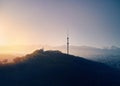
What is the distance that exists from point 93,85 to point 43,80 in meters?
38.6

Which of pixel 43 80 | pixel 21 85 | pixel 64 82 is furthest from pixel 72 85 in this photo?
pixel 21 85

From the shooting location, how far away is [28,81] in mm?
190375

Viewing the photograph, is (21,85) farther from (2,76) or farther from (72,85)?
(72,85)

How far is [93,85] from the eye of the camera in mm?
199000

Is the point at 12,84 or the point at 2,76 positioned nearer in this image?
the point at 12,84

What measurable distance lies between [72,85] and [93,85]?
17352 mm

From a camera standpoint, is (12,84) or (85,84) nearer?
(12,84)

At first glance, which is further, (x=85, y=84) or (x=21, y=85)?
(x=85, y=84)

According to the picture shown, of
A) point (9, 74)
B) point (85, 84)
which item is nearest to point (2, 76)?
point (9, 74)

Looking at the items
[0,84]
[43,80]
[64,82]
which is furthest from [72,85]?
[0,84]

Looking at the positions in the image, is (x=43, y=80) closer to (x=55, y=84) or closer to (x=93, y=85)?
(x=55, y=84)

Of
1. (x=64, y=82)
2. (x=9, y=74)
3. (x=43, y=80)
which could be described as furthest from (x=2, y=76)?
(x=64, y=82)

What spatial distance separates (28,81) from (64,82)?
2778cm

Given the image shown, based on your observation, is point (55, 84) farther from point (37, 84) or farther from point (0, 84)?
point (0, 84)
